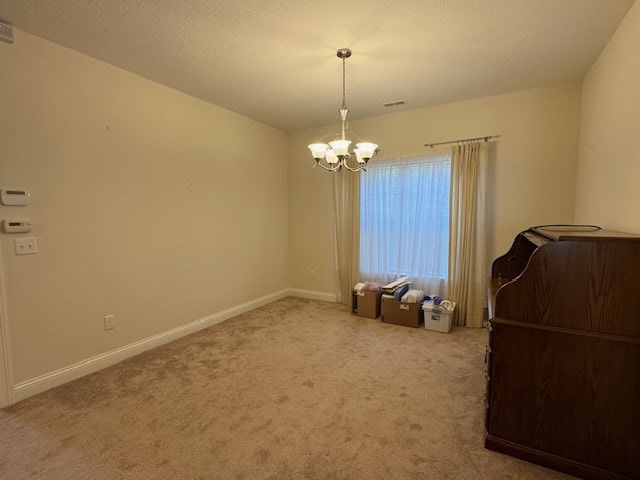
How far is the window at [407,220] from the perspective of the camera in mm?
3766

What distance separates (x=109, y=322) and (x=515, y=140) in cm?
451

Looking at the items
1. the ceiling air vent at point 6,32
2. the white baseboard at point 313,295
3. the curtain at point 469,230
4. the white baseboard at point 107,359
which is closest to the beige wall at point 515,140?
the curtain at point 469,230

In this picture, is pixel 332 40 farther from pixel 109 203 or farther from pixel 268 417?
pixel 268 417

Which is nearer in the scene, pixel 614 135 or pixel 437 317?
pixel 614 135

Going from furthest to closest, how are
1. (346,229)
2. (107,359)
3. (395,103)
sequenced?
(346,229) < (395,103) < (107,359)

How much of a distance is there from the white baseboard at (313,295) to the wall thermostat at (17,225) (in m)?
3.38

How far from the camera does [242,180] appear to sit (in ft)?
13.4

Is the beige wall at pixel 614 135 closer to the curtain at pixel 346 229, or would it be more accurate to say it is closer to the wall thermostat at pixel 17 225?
the curtain at pixel 346 229

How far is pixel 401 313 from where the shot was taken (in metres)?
3.65

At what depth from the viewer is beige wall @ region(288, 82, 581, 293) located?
3.17 metres

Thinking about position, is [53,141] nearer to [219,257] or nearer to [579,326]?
[219,257]

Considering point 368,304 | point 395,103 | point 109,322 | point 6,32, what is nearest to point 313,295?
point 368,304

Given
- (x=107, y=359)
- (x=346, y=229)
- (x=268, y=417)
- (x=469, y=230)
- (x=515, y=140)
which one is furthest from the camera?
(x=346, y=229)

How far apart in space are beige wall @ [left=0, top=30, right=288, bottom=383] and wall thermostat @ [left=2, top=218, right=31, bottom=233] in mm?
55
